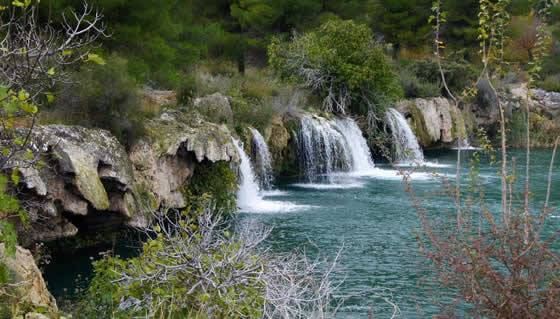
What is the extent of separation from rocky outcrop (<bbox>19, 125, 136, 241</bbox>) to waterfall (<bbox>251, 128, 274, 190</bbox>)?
6.04 m

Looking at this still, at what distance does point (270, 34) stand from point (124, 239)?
664 inches

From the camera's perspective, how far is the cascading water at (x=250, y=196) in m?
15.3

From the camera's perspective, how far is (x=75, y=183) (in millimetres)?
10375

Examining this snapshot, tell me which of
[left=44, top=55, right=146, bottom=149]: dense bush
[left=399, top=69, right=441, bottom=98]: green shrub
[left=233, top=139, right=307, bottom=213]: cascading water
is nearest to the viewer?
[left=44, top=55, right=146, bottom=149]: dense bush

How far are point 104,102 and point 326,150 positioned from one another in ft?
29.4

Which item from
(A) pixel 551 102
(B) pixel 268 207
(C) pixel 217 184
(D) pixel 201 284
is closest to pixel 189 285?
(D) pixel 201 284

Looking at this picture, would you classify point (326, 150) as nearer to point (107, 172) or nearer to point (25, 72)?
point (107, 172)

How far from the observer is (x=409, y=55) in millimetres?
36750

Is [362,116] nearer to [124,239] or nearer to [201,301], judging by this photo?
[124,239]

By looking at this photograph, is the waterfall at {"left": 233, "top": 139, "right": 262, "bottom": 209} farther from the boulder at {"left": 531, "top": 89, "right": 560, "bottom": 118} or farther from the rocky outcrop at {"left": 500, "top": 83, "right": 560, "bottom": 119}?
the boulder at {"left": 531, "top": 89, "right": 560, "bottom": 118}

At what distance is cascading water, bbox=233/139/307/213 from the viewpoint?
50.1 ft

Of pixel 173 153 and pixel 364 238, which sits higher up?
pixel 173 153

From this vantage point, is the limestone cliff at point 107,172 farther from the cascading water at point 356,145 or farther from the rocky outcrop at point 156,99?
the cascading water at point 356,145

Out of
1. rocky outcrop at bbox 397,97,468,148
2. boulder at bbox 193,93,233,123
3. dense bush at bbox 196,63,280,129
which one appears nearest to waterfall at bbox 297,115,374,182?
dense bush at bbox 196,63,280,129
